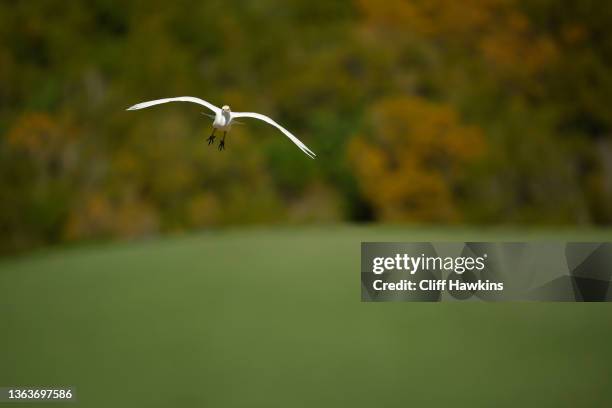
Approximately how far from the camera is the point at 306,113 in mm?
15602

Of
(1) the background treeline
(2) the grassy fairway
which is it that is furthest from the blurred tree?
(2) the grassy fairway

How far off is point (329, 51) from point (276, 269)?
21.6ft

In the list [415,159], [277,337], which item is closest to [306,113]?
[415,159]

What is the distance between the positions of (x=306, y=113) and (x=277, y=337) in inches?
294

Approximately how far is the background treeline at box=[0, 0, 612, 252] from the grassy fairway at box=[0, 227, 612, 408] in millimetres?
3118

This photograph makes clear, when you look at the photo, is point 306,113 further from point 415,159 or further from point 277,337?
point 277,337

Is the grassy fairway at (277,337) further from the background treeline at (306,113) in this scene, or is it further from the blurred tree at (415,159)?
the background treeline at (306,113)

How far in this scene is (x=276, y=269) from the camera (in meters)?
10.4

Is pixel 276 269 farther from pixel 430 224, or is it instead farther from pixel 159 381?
pixel 430 224

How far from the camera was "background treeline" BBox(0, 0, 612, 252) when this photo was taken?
47.0 ft

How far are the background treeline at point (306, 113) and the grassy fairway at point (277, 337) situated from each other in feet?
10.2

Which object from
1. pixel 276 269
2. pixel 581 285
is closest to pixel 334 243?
pixel 276 269

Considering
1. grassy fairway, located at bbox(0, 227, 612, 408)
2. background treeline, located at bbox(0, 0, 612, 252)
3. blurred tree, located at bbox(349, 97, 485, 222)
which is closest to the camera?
grassy fairway, located at bbox(0, 227, 612, 408)

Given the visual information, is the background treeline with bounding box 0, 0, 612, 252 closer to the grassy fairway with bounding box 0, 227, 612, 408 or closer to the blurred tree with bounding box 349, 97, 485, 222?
the blurred tree with bounding box 349, 97, 485, 222
